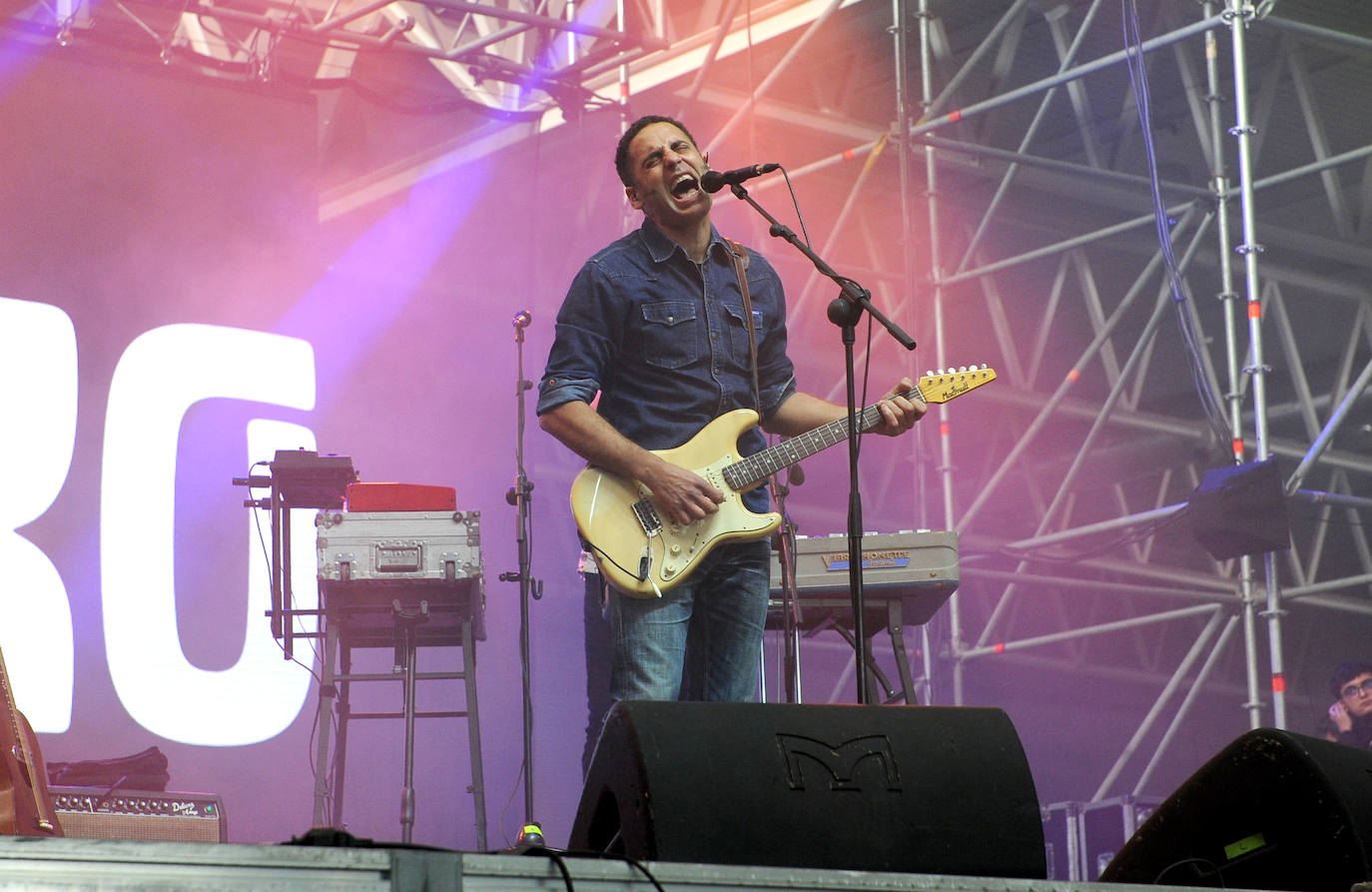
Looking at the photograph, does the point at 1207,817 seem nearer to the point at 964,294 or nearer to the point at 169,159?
the point at 169,159

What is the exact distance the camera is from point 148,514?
262 inches

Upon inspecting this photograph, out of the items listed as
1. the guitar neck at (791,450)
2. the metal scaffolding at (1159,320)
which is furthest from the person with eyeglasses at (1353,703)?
the guitar neck at (791,450)

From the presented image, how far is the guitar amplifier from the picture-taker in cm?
443

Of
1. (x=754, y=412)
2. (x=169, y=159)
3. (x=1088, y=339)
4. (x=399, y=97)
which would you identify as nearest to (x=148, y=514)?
(x=169, y=159)

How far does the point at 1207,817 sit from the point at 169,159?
19.8ft

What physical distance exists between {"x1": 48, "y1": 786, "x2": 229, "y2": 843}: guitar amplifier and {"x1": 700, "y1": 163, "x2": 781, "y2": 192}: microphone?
101 inches

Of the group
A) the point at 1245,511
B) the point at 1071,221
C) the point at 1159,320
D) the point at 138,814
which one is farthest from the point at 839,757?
the point at 1071,221

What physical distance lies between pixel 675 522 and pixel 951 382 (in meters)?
0.96

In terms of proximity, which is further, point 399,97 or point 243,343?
point 399,97

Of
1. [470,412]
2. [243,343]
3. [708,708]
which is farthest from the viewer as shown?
[470,412]

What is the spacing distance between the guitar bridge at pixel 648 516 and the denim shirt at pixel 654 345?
13cm

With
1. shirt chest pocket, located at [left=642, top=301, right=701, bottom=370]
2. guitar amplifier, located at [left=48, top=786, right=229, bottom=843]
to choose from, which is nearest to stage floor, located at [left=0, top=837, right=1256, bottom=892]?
shirt chest pocket, located at [left=642, top=301, right=701, bottom=370]

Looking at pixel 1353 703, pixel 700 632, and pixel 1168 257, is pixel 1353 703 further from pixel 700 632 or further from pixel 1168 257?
pixel 700 632

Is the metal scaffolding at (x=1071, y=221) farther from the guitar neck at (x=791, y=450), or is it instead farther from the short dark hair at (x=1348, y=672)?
the guitar neck at (x=791, y=450)
